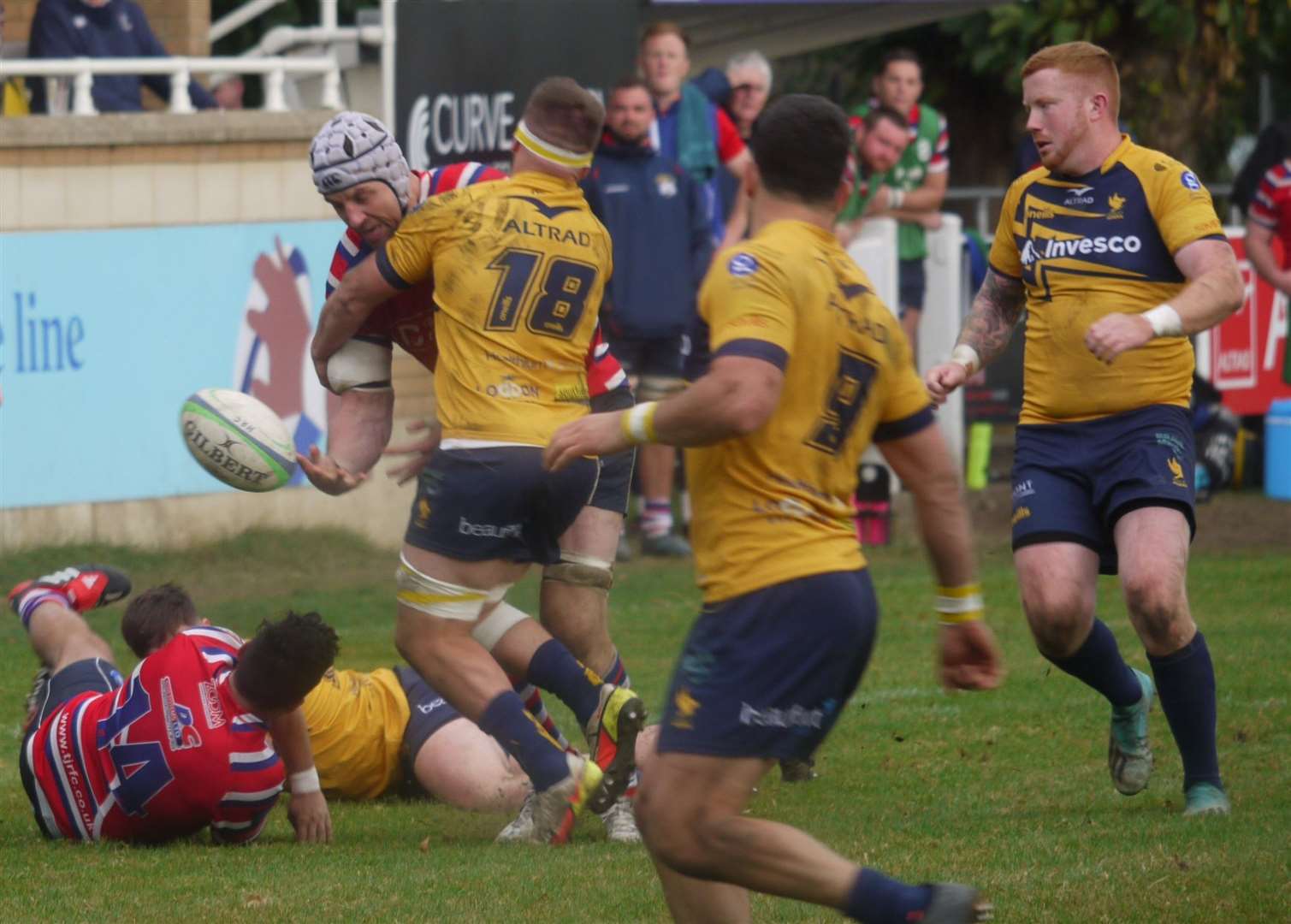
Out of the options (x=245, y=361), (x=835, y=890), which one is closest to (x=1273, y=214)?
(x=245, y=361)

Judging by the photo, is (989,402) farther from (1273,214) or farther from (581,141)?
(581,141)

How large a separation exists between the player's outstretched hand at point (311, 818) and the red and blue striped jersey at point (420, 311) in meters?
1.42

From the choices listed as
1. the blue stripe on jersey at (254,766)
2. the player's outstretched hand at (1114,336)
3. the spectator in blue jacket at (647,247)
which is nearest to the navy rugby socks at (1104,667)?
the player's outstretched hand at (1114,336)

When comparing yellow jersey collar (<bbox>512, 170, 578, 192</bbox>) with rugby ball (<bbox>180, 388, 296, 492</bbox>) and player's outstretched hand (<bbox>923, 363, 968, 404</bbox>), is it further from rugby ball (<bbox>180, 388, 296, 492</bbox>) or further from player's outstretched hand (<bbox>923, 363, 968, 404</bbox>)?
player's outstretched hand (<bbox>923, 363, 968, 404</bbox>)

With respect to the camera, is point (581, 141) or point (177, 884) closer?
point (177, 884)

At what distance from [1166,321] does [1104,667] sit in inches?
51.8

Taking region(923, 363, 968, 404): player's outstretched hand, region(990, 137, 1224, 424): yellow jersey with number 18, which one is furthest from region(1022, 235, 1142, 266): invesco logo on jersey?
region(923, 363, 968, 404): player's outstretched hand

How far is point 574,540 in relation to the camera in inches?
286

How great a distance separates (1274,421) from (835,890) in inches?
453

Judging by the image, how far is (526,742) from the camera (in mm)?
6664

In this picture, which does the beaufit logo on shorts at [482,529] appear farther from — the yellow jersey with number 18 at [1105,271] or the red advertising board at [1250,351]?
the red advertising board at [1250,351]

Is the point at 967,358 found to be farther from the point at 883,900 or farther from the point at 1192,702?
the point at 883,900

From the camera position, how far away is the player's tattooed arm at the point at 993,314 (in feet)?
23.8

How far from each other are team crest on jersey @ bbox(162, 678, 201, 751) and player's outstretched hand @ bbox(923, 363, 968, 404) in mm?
2402
